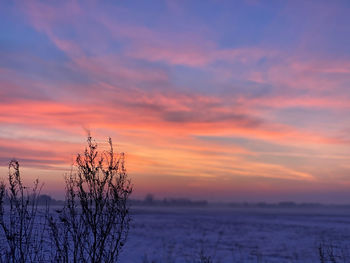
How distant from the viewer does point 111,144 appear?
7027mm

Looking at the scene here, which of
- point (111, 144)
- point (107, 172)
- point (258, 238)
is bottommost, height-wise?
point (258, 238)

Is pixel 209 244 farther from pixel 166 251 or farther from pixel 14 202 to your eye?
pixel 14 202

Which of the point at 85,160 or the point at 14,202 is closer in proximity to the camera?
the point at 85,160

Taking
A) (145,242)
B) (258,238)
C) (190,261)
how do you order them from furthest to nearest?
(258,238) < (145,242) < (190,261)

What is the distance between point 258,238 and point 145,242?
11.6 m

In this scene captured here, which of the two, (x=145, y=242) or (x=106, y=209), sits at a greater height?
(x=106, y=209)

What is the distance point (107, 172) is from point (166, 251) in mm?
20501

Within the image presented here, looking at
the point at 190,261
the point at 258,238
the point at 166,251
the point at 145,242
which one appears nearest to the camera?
the point at 190,261

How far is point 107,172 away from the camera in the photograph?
6.89m

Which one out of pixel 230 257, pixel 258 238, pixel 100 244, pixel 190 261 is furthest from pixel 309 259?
pixel 100 244

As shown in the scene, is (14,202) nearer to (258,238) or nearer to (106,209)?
(106,209)

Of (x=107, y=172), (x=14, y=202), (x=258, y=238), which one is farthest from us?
(x=258, y=238)

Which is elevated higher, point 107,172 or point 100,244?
point 107,172

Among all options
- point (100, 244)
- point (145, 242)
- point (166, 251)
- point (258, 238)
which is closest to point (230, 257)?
point (166, 251)
